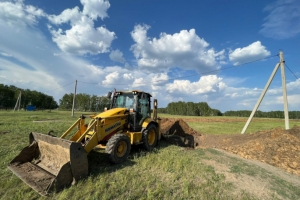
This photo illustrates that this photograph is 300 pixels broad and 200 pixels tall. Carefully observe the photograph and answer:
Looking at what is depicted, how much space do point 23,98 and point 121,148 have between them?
74.9 m

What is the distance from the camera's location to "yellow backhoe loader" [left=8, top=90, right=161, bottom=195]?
4078 mm

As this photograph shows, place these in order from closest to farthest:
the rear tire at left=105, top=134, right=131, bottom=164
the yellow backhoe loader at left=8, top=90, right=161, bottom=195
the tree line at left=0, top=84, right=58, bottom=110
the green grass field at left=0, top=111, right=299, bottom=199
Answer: the green grass field at left=0, top=111, right=299, bottom=199
the yellow backhoe loader at left=8, top=90, right=161, bottom=195
the rear tire at left=105, top=134, right=131, bottom=164
the tree line at left=0, top=84, right=58, bottom=110

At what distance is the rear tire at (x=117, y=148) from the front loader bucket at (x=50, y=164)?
39.4 inches

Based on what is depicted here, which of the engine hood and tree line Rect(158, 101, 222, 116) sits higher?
tree line Rect(158, 101, 222, 116)

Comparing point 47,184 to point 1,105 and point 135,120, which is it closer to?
point 135,120

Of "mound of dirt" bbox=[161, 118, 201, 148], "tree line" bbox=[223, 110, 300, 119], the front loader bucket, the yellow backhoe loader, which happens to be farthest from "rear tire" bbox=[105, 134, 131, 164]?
"tree line" bbox=[223, 110, 300, 119]

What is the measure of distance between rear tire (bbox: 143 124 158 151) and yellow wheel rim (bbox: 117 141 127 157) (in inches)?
59.9

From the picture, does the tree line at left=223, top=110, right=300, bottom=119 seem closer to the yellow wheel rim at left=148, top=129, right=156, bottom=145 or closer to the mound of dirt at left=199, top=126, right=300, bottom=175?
the mound of dirt at left=199, top=126, right=300, bottom=175

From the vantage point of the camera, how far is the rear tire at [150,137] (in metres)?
7.31

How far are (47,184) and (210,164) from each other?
4892mm

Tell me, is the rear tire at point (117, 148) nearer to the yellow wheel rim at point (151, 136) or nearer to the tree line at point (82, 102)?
the yellow wheel rim at point (151, 136)

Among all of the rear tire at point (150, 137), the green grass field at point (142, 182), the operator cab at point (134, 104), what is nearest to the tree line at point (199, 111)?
the rear tire at point (150, 137)

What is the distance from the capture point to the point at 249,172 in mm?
5734

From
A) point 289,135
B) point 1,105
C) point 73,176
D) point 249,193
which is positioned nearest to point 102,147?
point 73,176
